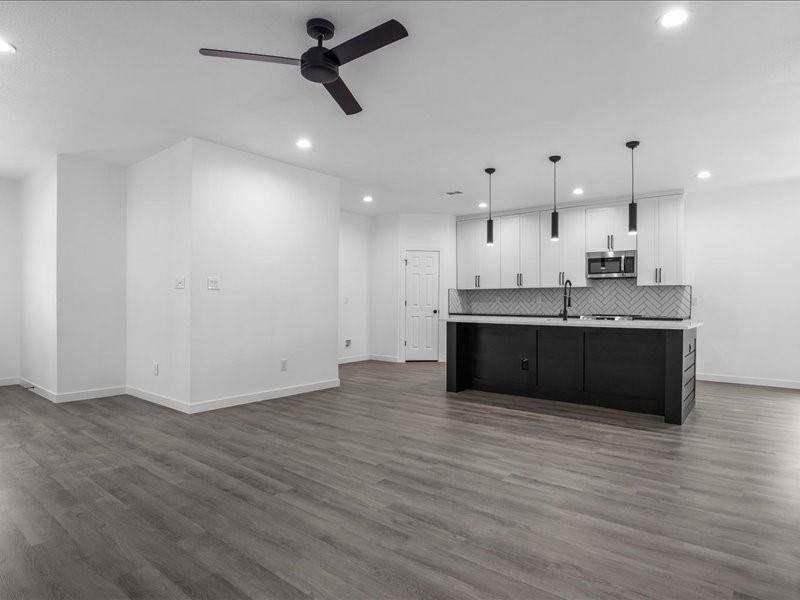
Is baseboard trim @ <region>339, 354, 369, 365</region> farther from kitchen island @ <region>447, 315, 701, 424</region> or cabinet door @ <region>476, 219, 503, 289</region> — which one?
kitchen island @ <region>447, 315, 701, 424</region>

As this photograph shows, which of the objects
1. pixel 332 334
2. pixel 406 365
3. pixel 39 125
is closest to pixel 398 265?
pixel 406 365

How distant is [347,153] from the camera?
16.7ft

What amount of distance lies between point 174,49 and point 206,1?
0.63m

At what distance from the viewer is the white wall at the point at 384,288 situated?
862 centimetres

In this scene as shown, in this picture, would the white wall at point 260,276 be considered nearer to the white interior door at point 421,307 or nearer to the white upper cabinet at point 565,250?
the white interior door at point 421,307

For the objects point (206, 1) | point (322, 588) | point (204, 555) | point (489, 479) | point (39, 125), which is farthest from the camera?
point (39, 125)

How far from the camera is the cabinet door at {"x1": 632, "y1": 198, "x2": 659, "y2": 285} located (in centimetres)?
683

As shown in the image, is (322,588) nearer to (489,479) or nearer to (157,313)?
(489,479)

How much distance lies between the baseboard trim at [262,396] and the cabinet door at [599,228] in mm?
4642

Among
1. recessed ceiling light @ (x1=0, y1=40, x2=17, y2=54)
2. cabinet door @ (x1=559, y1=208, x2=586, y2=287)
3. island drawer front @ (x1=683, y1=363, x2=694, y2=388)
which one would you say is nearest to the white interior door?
cabinet door @ (x1=559, y1=208, x2=586, y2=287)

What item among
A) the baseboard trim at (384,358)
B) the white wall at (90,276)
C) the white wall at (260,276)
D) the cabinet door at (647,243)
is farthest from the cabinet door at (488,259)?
the white wall at (90,276)

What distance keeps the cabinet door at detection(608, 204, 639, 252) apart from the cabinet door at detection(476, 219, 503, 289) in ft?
6.21

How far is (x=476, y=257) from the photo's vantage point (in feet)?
28.3

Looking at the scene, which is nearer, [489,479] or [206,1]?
[206,1]
